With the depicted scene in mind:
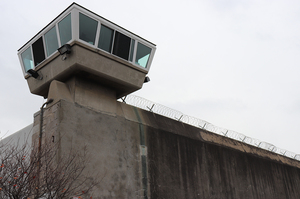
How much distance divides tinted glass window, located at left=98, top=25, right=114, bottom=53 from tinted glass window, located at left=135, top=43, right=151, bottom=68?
140 cm

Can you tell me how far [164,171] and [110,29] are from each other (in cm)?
620

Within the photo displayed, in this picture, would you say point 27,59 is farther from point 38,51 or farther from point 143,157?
point 143,157

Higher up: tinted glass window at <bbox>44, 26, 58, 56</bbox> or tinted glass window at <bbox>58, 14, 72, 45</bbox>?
tinted glass window at <bbox>58, 14, 72, 45</bbox>

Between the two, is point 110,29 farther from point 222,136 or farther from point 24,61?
point 222,136

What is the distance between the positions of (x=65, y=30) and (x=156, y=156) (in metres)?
6.22

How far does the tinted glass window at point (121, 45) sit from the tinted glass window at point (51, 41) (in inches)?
90.7

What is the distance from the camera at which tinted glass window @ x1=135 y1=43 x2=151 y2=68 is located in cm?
1426

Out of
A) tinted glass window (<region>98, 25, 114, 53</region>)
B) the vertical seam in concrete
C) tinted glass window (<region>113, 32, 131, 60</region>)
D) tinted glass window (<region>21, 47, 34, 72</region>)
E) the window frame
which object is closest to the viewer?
the window frame

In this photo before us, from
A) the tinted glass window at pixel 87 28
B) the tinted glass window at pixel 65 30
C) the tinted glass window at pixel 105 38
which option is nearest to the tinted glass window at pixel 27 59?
the tinted glass window at pixel 65 30

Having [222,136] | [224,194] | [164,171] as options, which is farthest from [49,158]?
[222,136]

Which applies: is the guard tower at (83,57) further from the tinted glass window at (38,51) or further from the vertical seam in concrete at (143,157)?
the vertical seam in concrete at (143,157)

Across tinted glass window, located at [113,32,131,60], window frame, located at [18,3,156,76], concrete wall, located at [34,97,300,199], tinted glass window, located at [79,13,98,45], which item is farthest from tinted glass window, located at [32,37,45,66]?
tinted glass window, located at [113,32,131,60]

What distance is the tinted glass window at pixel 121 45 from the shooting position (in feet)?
44.2

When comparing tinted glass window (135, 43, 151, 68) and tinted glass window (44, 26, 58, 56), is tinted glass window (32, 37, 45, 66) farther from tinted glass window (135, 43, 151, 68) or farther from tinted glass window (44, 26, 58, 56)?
tinted glass window (135, 43, 151, 68)
